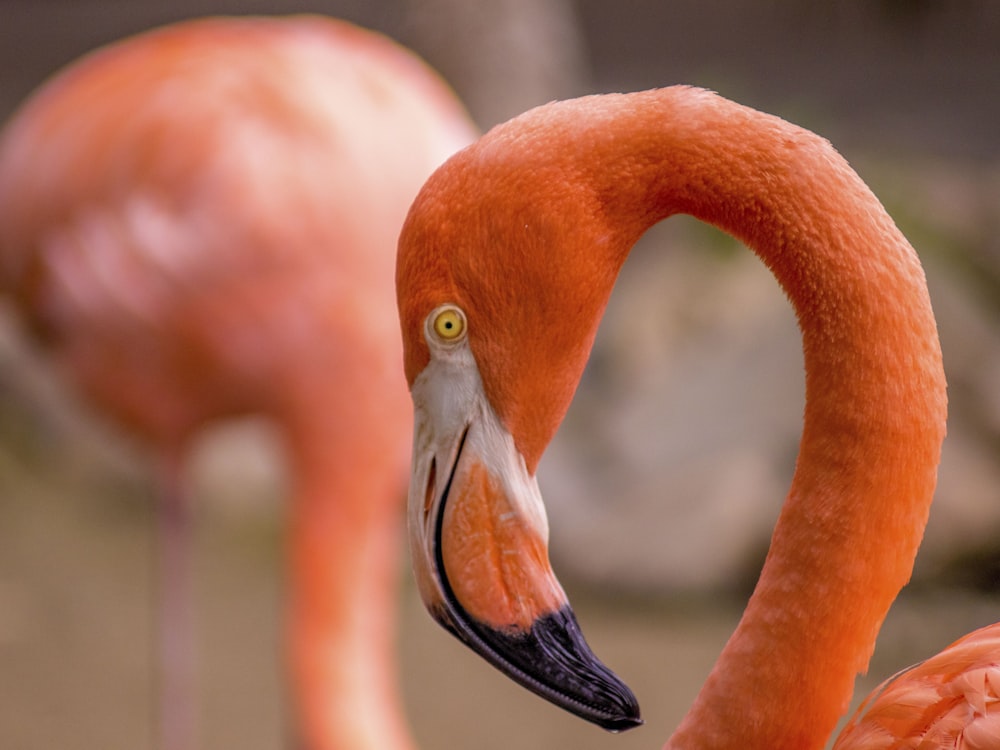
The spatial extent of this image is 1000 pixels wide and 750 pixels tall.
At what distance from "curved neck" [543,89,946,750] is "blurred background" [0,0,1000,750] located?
253 cm

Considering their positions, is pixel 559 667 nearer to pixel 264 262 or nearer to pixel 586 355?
pixel 586 355

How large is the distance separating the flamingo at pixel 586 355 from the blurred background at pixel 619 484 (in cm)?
248

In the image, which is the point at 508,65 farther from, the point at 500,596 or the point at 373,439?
the point at 500,596

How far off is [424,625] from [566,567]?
59cm

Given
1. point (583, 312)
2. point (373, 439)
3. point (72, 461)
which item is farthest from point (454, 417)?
point (72, 461)

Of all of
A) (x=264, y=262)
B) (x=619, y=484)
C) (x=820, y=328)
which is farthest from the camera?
(x=619, y=484)

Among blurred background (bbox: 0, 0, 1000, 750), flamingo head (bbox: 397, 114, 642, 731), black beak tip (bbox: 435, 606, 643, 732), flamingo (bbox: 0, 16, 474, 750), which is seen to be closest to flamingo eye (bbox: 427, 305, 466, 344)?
flamingo head (bbox: 397, 114, 642, 731)

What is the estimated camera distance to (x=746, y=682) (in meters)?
1.33

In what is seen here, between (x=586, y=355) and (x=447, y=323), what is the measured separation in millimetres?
165

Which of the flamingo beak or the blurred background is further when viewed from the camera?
the blurred background

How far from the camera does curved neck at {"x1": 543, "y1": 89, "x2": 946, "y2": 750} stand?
48.4 inches

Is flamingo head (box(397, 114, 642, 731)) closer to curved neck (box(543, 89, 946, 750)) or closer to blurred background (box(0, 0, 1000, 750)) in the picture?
curved neck (box(543, 89, 946, 750))

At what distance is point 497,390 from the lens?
1.30 metres

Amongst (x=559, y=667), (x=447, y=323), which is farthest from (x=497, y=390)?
(x=559, y=667)
